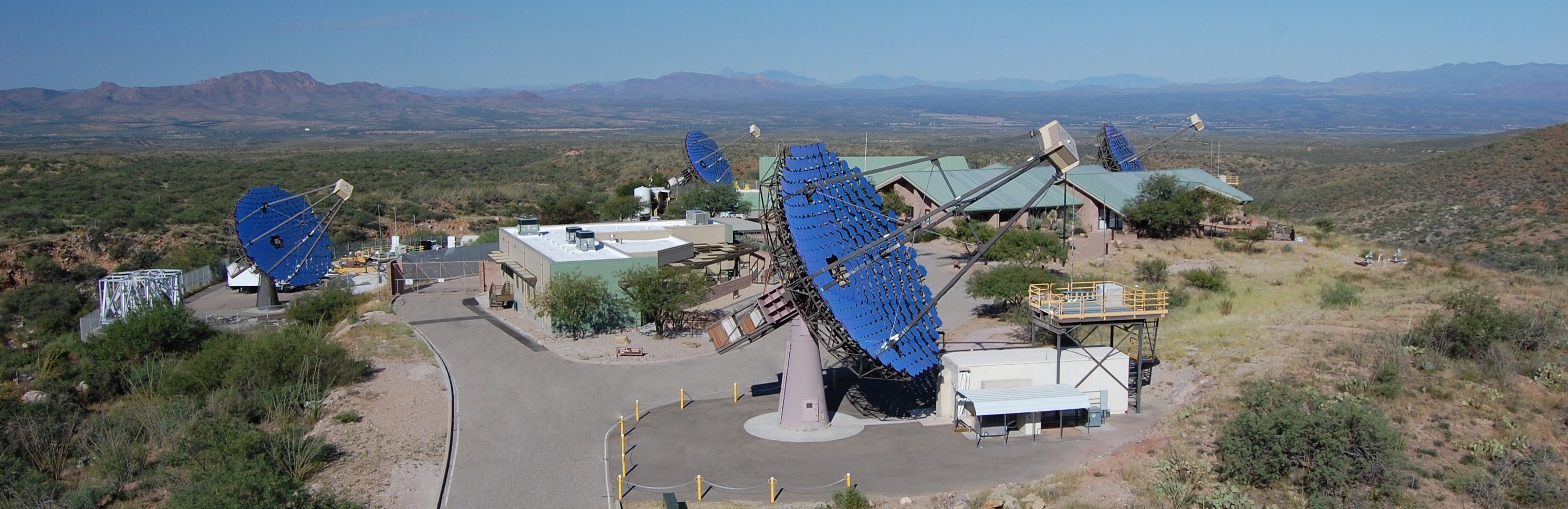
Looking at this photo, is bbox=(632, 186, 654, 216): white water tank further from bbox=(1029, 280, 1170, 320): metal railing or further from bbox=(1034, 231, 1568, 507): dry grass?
bbox=(1029, 280, 1170, 320): metal railing

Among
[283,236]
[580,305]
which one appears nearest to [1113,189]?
[580,305]

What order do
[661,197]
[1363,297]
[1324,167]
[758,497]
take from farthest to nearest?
1. [1324,167]
2. [661,197]
3. [1363,297]
4. [758,497]

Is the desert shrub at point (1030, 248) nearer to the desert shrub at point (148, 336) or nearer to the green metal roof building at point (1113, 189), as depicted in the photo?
the green metal roof building at point (1113, 189)

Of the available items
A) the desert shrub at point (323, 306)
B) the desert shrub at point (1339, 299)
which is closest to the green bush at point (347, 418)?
the desert shrub at point (323, 306)

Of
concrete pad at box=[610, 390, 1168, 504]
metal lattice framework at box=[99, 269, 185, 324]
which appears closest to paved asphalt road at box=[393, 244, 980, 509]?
concrete pad at box=[610, 390, 1168, 504]

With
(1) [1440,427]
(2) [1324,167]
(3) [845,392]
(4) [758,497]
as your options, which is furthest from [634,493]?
(2) [1324,167]

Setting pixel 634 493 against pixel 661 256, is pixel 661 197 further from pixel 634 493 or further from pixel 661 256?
pixel 634 493
